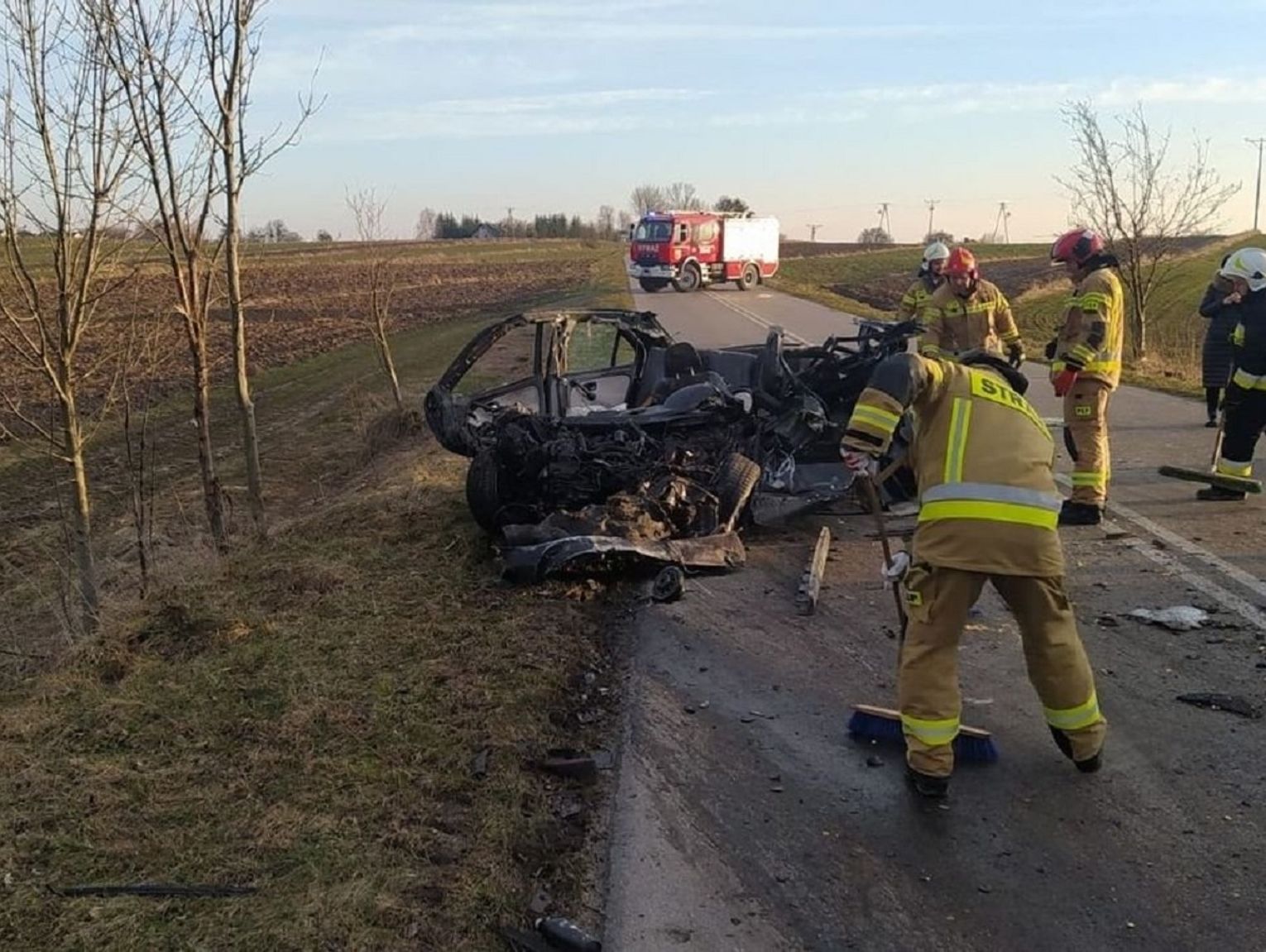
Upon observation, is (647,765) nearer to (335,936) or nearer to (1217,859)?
(335,936)

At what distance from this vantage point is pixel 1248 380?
754 cm

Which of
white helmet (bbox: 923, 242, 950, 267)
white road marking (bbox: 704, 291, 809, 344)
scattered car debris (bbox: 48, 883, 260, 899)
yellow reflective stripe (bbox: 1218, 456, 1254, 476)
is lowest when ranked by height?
scattered car debris (bbox: 48, 883, 260, 899)

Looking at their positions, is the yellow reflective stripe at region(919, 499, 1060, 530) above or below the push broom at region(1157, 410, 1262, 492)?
above

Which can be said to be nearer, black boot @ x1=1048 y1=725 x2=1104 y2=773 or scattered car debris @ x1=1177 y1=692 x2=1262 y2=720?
black boot @ x1=1048 y1=725 x2=1104 y2=773

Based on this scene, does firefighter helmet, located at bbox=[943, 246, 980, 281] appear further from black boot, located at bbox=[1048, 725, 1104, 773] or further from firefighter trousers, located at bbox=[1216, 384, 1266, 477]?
black boot, located at bbox=[1048, 725, 1104, 773]

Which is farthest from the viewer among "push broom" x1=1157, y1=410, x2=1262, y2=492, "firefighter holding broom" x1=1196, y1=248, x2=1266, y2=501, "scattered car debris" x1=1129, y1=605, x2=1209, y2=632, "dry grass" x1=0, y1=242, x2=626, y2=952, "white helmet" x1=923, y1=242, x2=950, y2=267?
"white helmet" x1=923, y1=242, x2=950, y2=267

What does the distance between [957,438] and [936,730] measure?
1013mm

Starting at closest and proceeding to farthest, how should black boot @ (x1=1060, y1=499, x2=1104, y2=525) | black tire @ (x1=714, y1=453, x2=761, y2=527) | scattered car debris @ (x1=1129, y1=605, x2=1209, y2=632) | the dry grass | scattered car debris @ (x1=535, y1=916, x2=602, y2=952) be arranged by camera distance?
1. scattered car debris @ (x1=535, y1=916, x2=602, y2=952)
2. the dry grass
3. scattered car debris @ (x1=1129, y1=605, x2=1209, y2=632)
4. black tire @ (x1=714, y1=453, x2=761, y2=527)
5. black boot @ (x1=1060, y1=499, x2=1104, y2=525)

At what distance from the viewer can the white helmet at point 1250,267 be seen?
7.51m

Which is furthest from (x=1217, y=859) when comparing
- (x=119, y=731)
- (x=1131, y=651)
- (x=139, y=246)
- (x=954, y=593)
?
(x=139, y=246)

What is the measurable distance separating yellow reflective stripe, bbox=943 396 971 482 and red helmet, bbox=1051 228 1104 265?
3.79 m

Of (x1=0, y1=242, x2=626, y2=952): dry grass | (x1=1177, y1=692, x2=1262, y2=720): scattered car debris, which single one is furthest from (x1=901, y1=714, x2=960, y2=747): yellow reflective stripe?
(x1=1177, y1=692, x2=1262, y2=720): scattered car debris

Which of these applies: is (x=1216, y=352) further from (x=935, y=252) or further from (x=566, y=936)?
(x=566, y=936)

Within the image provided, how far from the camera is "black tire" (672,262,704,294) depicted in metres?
33.4
